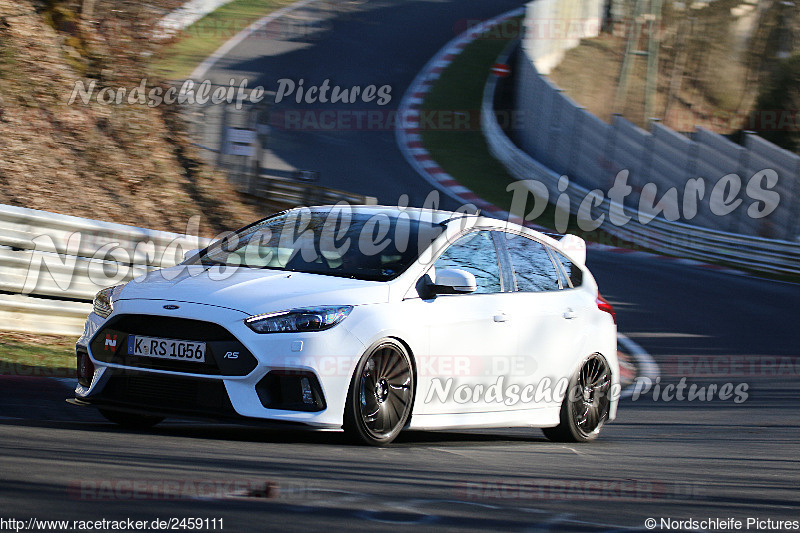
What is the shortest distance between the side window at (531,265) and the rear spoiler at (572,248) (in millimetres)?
325

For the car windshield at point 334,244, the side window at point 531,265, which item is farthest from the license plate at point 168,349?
the side window at point 531,265

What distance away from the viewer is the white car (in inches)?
257

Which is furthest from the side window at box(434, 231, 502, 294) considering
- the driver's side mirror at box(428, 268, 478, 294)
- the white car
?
the driver's side mirror at box(428, 268, 478, 294)

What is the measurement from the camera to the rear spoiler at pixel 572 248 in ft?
29.2

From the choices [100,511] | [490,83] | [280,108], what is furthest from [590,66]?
[100,511]

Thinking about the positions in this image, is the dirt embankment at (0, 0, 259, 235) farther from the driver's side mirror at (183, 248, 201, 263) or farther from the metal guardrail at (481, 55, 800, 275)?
the metal guardrail at (481, 55, 800, 275)

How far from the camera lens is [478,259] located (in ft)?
25.8

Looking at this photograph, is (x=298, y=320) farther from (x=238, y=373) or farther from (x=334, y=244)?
(x=334, y=244)

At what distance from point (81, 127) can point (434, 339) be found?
848 cm

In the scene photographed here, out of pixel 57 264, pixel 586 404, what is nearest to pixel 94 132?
pixel 57 264

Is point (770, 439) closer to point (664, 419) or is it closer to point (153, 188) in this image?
point (664, 419)

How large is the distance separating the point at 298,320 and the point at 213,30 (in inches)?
1216

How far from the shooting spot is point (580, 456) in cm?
771

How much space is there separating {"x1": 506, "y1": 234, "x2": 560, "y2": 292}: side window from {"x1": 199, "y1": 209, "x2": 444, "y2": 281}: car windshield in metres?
0.71
